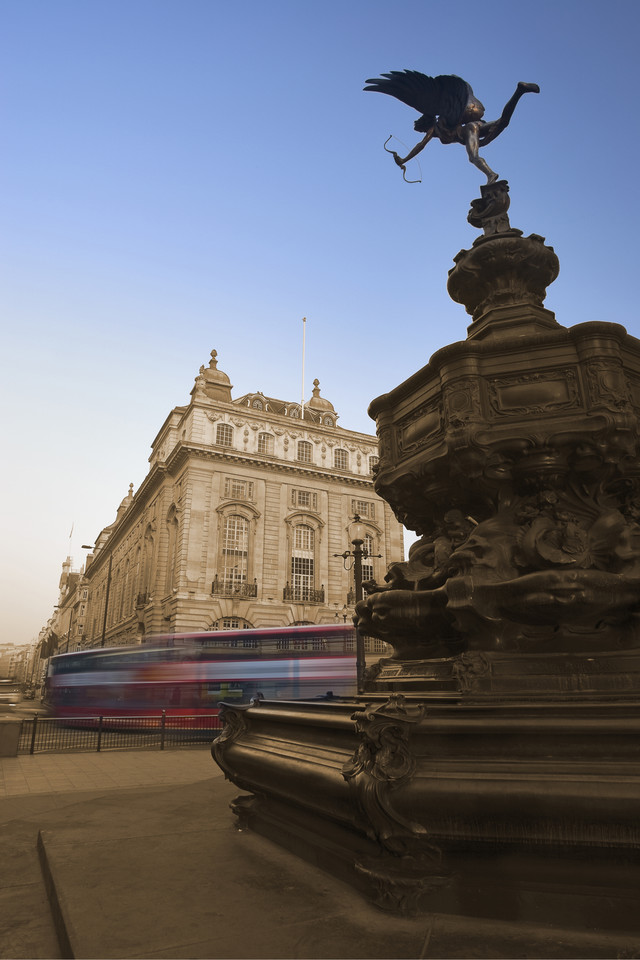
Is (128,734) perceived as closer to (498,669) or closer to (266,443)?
(498,669)

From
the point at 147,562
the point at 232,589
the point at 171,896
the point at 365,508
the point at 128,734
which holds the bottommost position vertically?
the point at 128,734

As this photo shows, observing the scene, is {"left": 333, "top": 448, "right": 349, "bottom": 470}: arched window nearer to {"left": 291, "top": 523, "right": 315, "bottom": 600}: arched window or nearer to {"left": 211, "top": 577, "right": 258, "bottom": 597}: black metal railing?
{"left": 291, "top": 523, "right": 315, "bottom": 600}: arched window

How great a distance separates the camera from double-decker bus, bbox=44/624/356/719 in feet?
59.8

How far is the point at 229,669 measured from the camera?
1877 centimetres

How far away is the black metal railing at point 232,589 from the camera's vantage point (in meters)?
35.9

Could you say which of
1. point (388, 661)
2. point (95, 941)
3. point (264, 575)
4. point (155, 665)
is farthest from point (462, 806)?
point (264, 575)

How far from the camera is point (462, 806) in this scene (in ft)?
8.83

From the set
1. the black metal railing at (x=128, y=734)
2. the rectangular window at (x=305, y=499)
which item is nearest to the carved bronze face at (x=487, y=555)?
the black metal railing at (x=128, y=734)

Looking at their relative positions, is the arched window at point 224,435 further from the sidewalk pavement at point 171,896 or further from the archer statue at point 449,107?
the sidewalk pavement at point 171,896

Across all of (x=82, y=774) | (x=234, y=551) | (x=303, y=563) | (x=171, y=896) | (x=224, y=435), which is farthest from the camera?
(x=303, y=563)

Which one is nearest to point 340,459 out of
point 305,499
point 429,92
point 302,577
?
point 305,499

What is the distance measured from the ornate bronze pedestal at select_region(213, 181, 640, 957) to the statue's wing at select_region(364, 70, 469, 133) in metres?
1.30

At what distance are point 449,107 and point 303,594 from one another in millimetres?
35067

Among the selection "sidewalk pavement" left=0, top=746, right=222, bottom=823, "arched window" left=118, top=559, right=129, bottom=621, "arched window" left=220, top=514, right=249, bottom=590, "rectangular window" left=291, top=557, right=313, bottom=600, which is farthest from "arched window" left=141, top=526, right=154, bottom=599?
"sidewalk pavement" left=0, top=746, right=222, bottom=823
